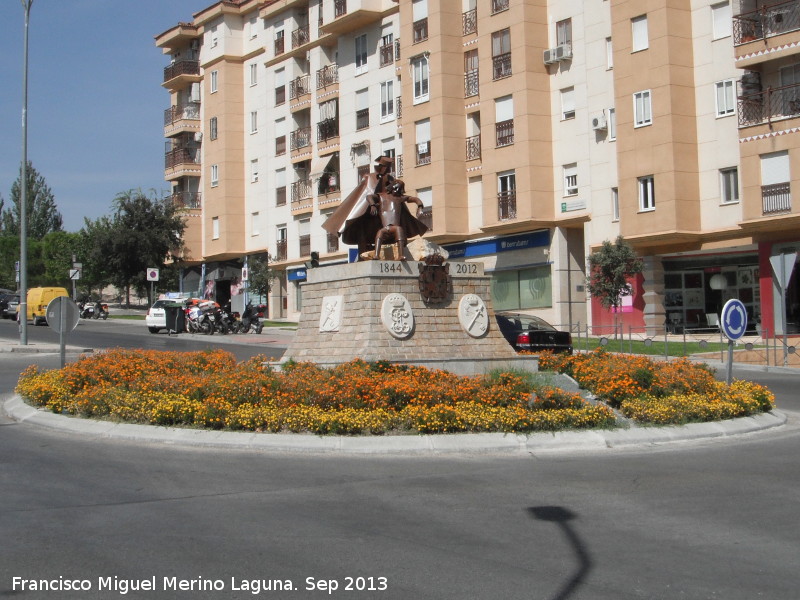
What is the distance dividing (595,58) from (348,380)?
27056 millimetres

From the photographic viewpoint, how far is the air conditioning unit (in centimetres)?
3531

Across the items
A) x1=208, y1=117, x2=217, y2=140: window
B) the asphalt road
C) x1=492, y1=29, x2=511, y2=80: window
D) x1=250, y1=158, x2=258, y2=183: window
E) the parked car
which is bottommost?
the asphalt road

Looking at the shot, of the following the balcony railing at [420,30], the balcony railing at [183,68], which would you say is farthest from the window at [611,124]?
the balcony railing at [183,68]

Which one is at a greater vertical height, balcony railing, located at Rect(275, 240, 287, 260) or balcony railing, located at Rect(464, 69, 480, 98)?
balcony railing, located at Rect(464, 69, 480, 98)

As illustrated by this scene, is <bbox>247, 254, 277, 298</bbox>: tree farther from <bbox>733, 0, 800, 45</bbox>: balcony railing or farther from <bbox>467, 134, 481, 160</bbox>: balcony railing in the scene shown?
<bbox>733, 0, 800, 45</bbox>: balcony railing

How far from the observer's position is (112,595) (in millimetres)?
5281

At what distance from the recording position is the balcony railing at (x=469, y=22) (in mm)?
40688

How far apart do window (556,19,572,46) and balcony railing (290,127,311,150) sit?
17257 millimetres

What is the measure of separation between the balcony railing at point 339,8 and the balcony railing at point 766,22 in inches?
858

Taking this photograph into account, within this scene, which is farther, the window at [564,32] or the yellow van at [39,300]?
the yellow van at [39,300]

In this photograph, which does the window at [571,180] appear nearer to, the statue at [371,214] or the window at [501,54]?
the window at [501,54]

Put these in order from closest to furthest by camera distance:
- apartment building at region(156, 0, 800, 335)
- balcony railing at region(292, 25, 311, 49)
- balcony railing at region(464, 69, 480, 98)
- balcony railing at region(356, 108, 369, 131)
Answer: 1. apartment building at region(156, 0, 800, 335)
2. balcony railing at region(464, 69, 480, 98)
3. balcony railing at region(356, 108, 369, 131)
4. balcony railing at region(292, 25, 311, 49)

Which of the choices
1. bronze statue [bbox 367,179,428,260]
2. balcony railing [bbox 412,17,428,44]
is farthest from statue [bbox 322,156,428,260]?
balcony railing [bbox 412,17,428,44]

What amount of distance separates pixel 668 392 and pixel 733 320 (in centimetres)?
161
